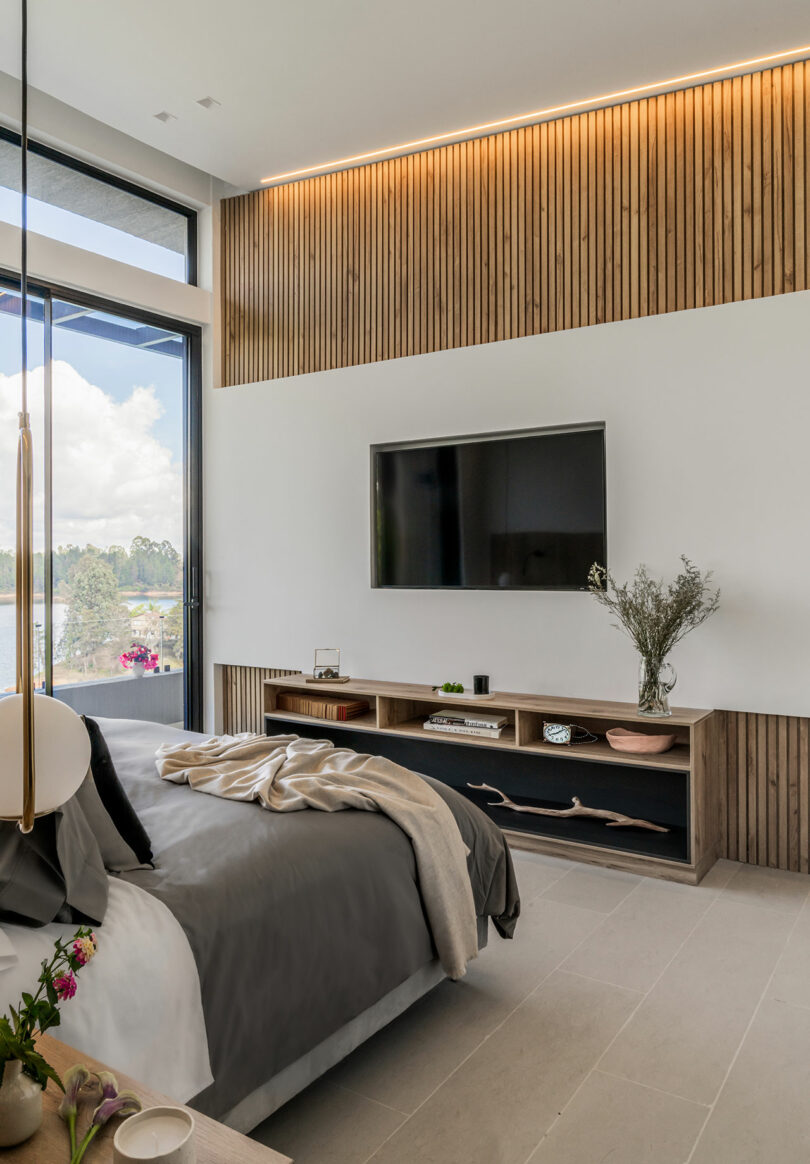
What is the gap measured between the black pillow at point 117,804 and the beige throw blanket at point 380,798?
425 mm

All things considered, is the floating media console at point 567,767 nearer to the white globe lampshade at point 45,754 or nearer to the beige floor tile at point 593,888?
the beige floor tile at point 593,888

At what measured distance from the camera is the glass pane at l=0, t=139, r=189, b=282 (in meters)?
4.36

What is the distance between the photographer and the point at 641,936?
117 inches

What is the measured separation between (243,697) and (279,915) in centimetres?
345

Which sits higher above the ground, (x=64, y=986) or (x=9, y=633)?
(x=9, y=633)

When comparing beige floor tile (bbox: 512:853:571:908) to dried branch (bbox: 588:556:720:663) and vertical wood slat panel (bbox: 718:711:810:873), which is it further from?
dried branch (bbox: 588:556:720:663)

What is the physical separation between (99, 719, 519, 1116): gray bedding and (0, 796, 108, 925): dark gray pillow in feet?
0.55

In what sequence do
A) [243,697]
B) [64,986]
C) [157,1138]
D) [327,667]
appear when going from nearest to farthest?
[157,1138], [64,986], [327,667], [243,697]

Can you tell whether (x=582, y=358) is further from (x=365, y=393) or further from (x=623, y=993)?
(x=623, y=993)

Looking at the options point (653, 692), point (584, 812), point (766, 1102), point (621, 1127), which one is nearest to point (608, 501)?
point (653, 692)

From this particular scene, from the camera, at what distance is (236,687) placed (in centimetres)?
536

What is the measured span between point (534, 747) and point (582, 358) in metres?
1.85

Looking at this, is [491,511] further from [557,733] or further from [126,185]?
[126,185]

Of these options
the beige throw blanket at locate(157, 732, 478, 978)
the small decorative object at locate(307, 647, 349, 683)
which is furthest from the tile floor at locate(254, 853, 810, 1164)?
the small decorative object at locate(307, 647, 349, 683)
